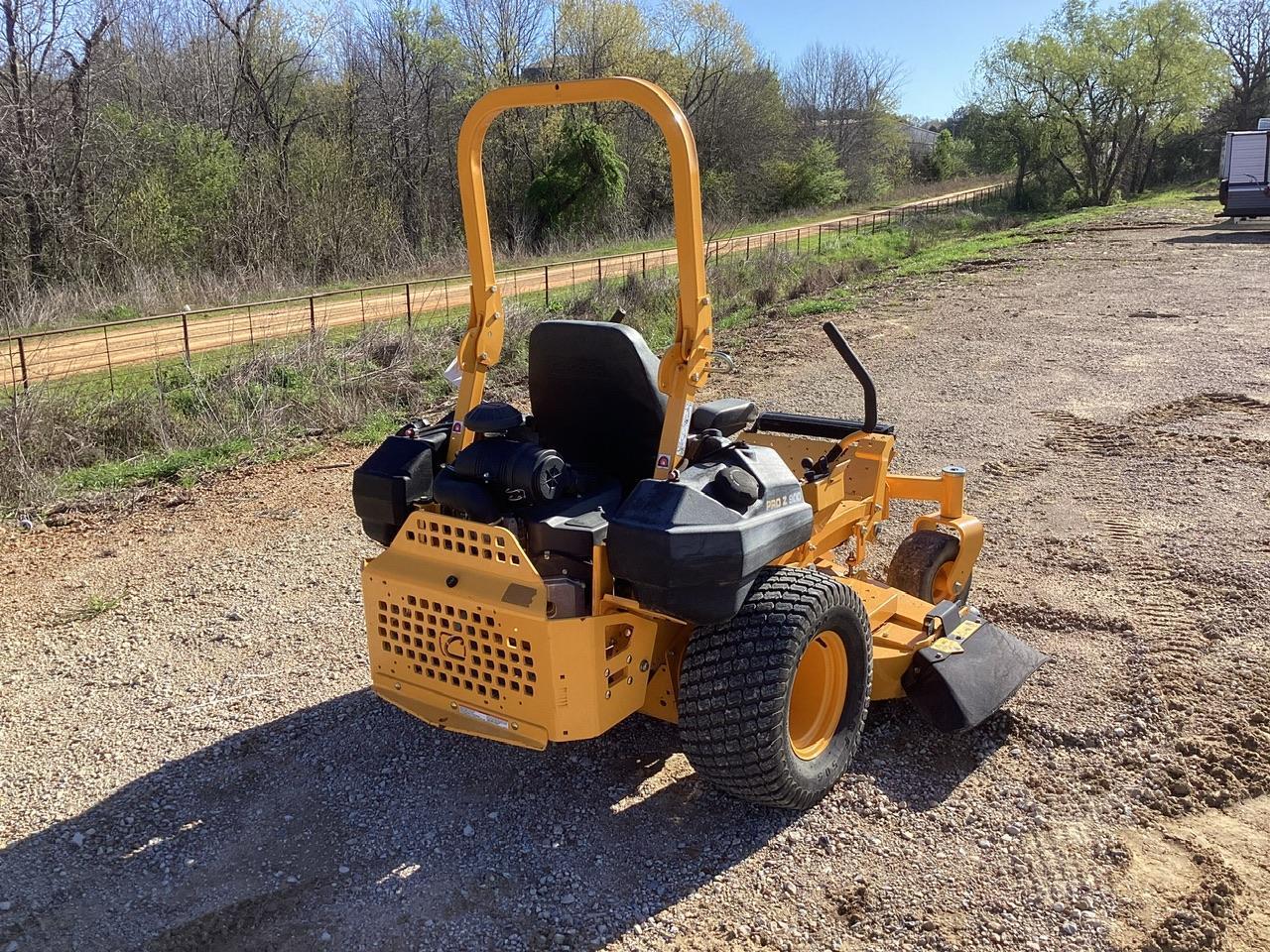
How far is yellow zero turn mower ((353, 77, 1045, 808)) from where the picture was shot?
3.06 metres

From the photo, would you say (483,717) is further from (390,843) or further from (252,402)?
(252,402)

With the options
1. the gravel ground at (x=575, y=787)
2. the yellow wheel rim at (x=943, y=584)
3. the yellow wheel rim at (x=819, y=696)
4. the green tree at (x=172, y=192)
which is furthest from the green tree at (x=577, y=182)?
the yellow wheel rim at (x=819, y=696)

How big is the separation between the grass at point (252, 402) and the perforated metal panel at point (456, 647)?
4.83 m

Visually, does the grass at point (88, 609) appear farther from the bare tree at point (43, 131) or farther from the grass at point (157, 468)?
the bare tree at point (43, 131)

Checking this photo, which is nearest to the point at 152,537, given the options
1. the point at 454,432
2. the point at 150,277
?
the point at 454,432

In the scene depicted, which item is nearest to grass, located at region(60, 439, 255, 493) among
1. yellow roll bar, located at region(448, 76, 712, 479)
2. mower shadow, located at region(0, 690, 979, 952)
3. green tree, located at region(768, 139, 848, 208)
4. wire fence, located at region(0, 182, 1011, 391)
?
wire fence, located at region(0, 182, 1011, 391)

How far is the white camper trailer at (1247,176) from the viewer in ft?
83.9

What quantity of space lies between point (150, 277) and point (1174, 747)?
19.0m

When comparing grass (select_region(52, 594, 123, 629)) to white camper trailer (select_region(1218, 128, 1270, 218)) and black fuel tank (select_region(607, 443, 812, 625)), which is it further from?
white camper trailer (select_region(1218, 128, 1270, 218))

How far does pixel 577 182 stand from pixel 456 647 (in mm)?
30427

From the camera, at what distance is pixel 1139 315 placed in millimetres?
13805

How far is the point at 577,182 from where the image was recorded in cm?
3197

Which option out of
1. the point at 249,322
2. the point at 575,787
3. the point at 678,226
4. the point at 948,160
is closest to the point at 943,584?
the point at 575,787

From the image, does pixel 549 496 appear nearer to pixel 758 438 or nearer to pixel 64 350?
pixel 758 438
